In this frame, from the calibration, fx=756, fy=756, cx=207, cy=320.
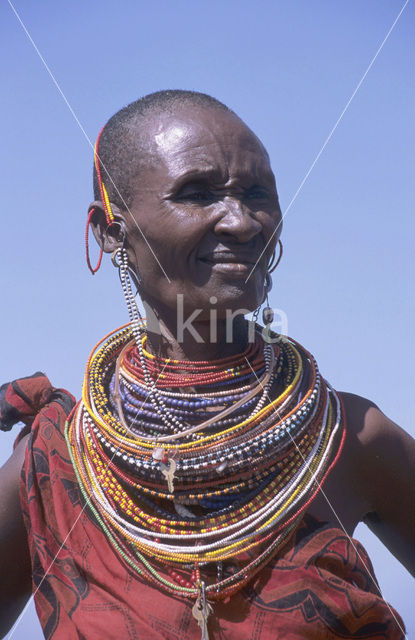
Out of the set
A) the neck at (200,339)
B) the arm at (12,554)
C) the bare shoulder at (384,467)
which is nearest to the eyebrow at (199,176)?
the neck at (200,339)

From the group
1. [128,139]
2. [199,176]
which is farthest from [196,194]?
[128,139]

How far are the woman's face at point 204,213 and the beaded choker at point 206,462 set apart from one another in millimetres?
306

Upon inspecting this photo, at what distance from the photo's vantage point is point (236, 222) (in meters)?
2.61

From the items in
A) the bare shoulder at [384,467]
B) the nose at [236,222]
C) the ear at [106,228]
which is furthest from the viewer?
the ear at [106,228]

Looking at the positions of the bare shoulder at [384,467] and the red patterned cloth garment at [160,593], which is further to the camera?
the bare shoulder at [384,467]

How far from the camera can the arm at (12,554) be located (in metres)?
2.81

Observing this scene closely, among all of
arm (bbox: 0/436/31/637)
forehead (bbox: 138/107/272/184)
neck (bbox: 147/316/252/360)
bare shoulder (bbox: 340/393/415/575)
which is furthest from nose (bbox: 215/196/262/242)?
arm (bbox: 0/436/31/637)

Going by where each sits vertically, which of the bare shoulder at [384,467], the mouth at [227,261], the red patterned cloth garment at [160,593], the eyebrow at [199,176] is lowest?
the red patterned cloth garment at [160,593]

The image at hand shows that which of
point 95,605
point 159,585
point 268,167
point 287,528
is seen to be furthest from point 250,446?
point 268,167

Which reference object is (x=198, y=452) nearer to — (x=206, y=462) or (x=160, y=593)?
(x=206, y=462)

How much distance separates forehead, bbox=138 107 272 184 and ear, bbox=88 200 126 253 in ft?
0.95

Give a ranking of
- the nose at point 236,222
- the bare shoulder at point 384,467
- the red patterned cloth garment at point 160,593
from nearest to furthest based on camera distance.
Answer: the red patterned cloth garment at point 160,593 → the nose at point 236,222 → the bare shoulder at point 384,467

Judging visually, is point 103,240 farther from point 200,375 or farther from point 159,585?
point 159,585

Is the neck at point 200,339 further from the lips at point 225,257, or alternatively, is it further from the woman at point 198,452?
the lips at point 225,257
